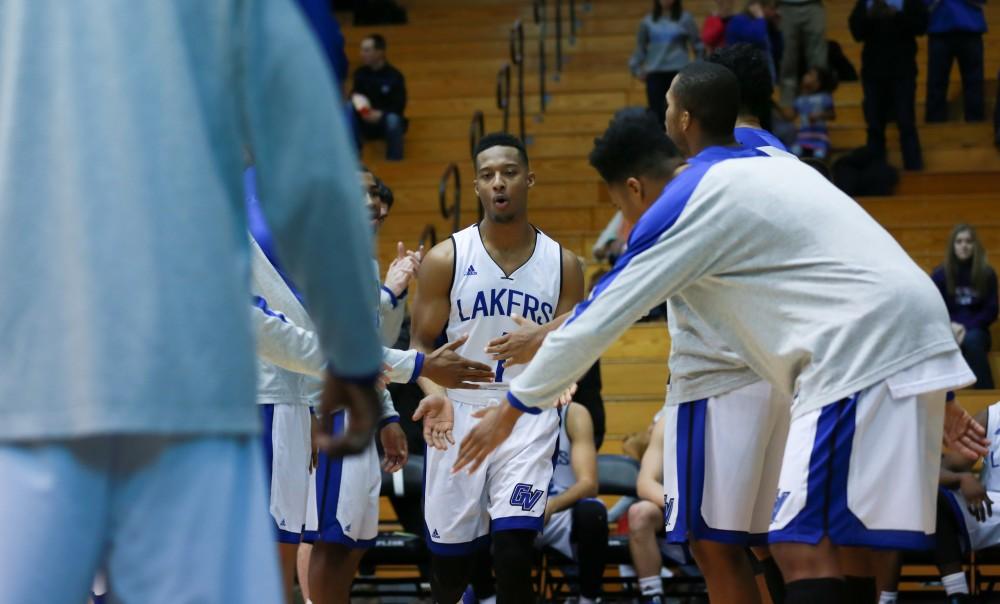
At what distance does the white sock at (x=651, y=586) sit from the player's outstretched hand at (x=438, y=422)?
214cm

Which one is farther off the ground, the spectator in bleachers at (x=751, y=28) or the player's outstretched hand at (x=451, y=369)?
the spectator in bleachers at (x=751, y=28)

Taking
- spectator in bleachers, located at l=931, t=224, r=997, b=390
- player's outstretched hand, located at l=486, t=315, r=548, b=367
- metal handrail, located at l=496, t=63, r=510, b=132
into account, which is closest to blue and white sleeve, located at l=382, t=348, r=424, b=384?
player's outstretched hand, located at l=486, t=315, r=548, b=367

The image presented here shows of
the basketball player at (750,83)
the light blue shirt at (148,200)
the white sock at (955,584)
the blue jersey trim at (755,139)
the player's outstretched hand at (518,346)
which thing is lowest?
the white sock at (955,584)

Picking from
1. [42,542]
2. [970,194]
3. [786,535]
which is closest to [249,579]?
[42,542]

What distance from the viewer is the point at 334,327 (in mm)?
2219

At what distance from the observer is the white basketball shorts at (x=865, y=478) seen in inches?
152

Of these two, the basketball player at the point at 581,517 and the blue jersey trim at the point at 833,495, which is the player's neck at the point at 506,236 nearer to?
the basketball player at the point at 581,517

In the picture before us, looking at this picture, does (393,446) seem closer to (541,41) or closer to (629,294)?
(629,294)

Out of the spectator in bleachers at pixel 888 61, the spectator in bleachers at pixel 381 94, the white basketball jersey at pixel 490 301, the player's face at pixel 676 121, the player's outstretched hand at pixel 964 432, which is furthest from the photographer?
the spectator in bleachers at pixel 381 94

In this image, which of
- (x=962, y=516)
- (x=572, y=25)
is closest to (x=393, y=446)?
(x=962, y=516)

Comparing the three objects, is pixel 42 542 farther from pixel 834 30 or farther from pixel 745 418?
pixel 834 30

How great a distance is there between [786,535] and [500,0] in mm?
16103

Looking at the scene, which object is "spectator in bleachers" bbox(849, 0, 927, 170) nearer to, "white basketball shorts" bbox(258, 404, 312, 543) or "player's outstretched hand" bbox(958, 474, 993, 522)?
"player's outstretched hand" bbox(958, 474, 993, 522)

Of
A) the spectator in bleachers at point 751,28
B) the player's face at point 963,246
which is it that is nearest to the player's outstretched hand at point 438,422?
the player's face at point 963,246
